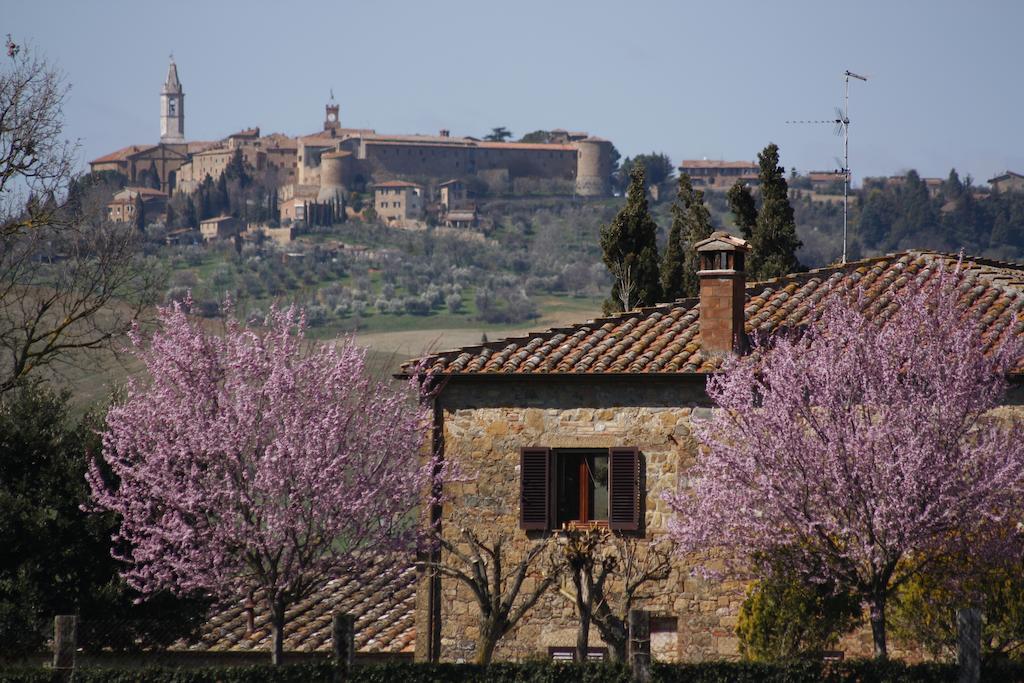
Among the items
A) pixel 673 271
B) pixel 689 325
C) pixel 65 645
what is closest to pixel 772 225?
pixel 673 271

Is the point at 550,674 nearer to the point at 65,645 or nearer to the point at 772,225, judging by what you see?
the point at 65,645

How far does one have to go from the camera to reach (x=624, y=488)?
2002 centimetres

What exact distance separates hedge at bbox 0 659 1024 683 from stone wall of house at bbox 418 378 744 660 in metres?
3.88

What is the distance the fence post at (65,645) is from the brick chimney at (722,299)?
8.49 metres

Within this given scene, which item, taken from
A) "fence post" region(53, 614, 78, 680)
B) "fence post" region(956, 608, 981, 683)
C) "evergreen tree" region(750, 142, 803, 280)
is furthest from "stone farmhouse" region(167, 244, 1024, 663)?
"evergreen tree" region(750, 142, 803, 280)

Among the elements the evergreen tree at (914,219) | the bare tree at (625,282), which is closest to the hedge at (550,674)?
the bare tree at (625,282)

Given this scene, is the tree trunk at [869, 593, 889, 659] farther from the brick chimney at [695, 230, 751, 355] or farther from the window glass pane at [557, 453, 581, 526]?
the window glass pane at [557, 453, 581, 526]

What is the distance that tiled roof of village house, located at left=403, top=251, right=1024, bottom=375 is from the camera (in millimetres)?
20219

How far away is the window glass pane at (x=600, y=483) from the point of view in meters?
20.4

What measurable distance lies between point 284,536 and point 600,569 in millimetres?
4471

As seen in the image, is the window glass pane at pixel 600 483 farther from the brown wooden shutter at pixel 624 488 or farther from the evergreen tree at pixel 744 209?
the evergreen tree at pixel 744 209

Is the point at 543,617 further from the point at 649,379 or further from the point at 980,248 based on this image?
the point at 980,248

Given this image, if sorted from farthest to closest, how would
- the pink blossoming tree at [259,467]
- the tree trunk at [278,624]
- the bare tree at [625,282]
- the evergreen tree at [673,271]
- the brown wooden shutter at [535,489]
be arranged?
the evergreen tree at [673,271], the bare tree at [625,282], the brown wooden shutter at [535,489], the pink blossoming tree at [259,467], the tree trunk at [278,624]

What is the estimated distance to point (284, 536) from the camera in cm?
1747
